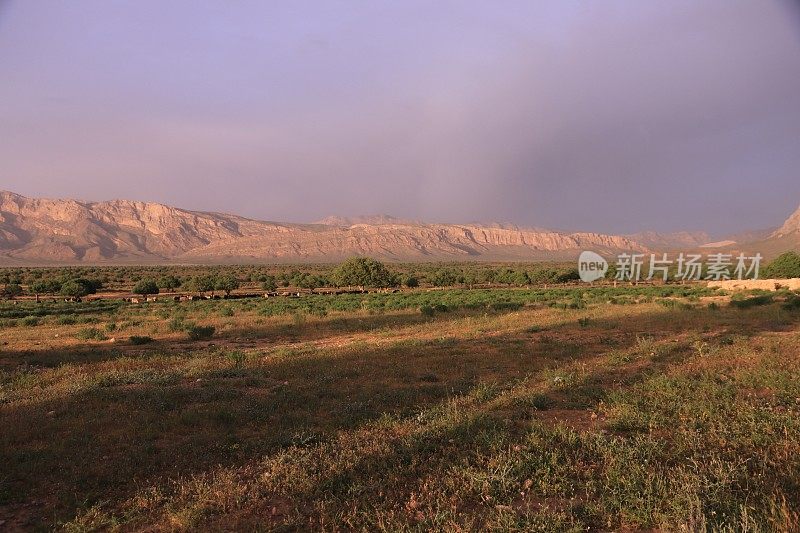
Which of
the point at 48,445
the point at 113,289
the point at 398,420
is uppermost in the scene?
the point at 398,420

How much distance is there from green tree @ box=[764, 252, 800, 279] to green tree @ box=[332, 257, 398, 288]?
5558cm

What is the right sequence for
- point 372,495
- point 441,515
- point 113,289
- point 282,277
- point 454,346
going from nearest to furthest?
1. point 441,515
2. point 372,495
3. point 454,346
4. point 113,289
5. point 282,277

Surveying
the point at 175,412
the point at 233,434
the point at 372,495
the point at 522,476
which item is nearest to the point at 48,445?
the point at 175,412

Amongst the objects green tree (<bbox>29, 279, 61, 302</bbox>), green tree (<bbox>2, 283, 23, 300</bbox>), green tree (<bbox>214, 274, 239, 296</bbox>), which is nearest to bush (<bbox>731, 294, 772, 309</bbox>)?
green tree (<bbox>214, 274, 239, 296</bbox>)

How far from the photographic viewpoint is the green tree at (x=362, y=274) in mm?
65688

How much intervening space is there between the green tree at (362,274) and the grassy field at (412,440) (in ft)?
169

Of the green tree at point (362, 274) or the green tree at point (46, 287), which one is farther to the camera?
the green tree at point (362, 274)

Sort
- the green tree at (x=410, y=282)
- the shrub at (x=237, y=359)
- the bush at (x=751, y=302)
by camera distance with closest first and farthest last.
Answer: the shrub at (x=237, y=359)
the bush at (x=751, y=302)
the green tree at (x=410, y=282)

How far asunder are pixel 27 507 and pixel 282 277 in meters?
82.0

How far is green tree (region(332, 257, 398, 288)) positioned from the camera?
6569 cm

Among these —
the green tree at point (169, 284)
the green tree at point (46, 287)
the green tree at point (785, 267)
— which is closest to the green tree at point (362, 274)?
the green tree at point (169, 284)

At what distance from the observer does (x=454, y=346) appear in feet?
50.6

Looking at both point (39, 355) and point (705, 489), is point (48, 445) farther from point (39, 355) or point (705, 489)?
point (39, 355)

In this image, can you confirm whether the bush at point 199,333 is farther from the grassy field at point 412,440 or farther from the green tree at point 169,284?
the green tree at point 169,284
